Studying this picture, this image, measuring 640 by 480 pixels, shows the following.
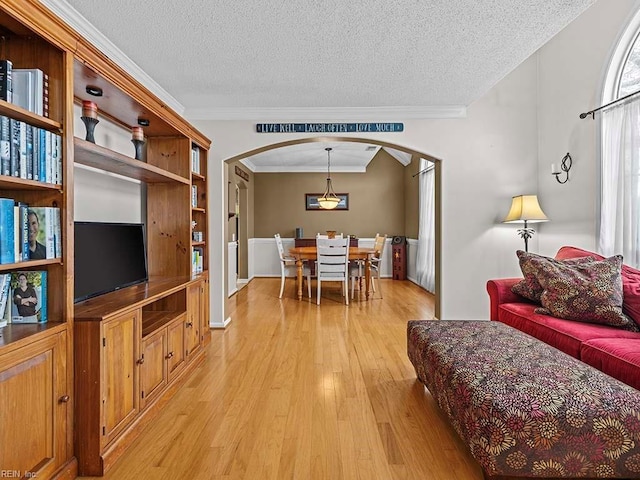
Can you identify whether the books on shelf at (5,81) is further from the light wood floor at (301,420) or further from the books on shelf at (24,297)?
the light wood floor at (301,420)

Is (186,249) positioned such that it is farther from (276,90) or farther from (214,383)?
(276,90)

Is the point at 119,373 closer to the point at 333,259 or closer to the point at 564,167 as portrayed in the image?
the point at 333,259

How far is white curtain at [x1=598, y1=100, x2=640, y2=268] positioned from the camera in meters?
2.91

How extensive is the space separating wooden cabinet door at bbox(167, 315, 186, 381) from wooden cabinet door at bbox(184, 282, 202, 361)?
0.27ft

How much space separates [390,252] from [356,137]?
4.64 meters

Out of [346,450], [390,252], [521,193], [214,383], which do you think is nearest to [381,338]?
[214,383]

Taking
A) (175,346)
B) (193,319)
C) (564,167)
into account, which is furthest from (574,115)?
(175,346)

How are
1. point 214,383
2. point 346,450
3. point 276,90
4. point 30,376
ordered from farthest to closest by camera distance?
1. point 276,90
2. point 214,383
3. point 346,450
4. point 30,376

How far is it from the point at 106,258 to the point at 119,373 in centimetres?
83

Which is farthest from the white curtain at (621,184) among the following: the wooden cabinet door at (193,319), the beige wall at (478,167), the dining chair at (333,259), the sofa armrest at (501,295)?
the wooden cabinet door at (193,319)

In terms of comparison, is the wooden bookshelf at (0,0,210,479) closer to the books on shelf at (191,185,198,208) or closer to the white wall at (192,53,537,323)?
the books on shelf at (191,185,198,208)

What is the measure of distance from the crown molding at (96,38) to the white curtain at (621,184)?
3.95 m

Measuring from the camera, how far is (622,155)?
3.01 meters

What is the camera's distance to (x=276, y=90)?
12.1ft
